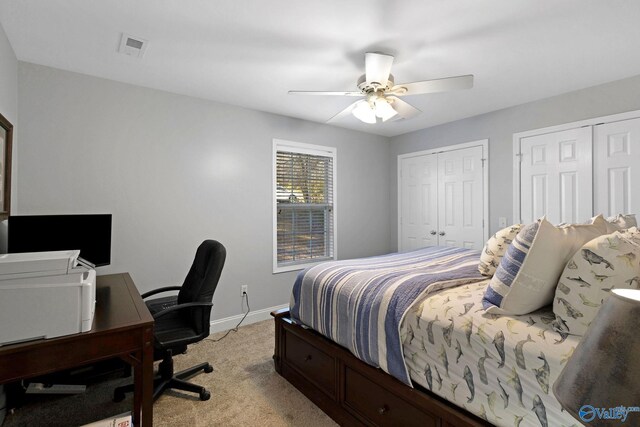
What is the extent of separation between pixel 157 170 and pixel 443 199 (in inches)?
134

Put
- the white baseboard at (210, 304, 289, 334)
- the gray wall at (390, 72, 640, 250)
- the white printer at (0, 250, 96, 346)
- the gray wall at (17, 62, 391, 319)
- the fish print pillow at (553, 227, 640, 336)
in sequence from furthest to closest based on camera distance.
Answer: the white baseboard at (210, 304, 289, 334) < the gray wall at (390, 72, 640, 250) < the gray wall at (17, 62, 391, 319) < the white printer at (0, 250, 96, 346) < the fish print pillow at (553, 227, 640, 336)

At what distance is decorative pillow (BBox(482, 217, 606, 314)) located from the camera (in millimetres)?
1297

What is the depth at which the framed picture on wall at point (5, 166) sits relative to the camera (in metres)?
1.98

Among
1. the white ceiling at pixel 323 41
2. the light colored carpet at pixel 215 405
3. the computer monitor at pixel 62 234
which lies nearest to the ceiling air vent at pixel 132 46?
the white ceiling at pixel 323 41

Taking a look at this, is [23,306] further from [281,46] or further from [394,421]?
[281,46]

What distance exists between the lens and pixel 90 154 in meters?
2.62

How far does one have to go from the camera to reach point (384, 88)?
7.69 feet

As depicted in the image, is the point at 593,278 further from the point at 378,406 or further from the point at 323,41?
the point at 323,41

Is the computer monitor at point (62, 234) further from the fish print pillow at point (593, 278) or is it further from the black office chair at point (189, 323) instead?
the fish print pillow at point (593, 278)

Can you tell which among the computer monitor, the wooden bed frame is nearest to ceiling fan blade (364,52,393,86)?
the wooden bed frame

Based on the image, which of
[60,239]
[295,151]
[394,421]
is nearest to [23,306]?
[60,239]

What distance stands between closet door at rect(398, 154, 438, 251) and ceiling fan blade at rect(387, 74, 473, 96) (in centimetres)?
215

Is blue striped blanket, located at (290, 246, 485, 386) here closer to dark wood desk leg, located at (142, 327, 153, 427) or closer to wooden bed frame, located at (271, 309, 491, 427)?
wooden bed frame, located at (271, 309, 491, 427)

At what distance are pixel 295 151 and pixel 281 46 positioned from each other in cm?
172
